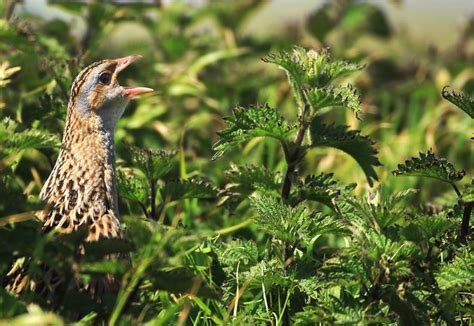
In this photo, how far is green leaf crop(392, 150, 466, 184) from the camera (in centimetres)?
363

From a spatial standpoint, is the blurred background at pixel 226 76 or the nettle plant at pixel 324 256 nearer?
the nettle plant at pixel 324 256

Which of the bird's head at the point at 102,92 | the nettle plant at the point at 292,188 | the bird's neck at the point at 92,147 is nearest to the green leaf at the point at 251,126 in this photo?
the nettle plant at the point at 292,188

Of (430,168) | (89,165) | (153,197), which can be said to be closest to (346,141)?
(430,168)

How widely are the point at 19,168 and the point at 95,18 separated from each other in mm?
1436

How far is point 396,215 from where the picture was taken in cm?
353

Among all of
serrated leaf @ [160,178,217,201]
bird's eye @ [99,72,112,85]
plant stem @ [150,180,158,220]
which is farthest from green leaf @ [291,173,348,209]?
bird's eye @ [99,72,112,85]

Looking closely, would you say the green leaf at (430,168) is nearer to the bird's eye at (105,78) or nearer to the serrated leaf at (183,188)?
the serrated leaf at (183,188)

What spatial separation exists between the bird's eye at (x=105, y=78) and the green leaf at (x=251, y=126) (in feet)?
2.49

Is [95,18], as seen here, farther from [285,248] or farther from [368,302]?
[368,302]

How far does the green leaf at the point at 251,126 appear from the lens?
12.2ft

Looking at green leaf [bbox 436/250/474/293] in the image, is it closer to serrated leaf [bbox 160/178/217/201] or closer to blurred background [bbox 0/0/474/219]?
serrated leaf [bbox 160/178/217/201]

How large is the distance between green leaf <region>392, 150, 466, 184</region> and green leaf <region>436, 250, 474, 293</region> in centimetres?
31

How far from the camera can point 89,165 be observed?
12.8 feet

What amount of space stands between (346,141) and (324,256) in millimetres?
491
